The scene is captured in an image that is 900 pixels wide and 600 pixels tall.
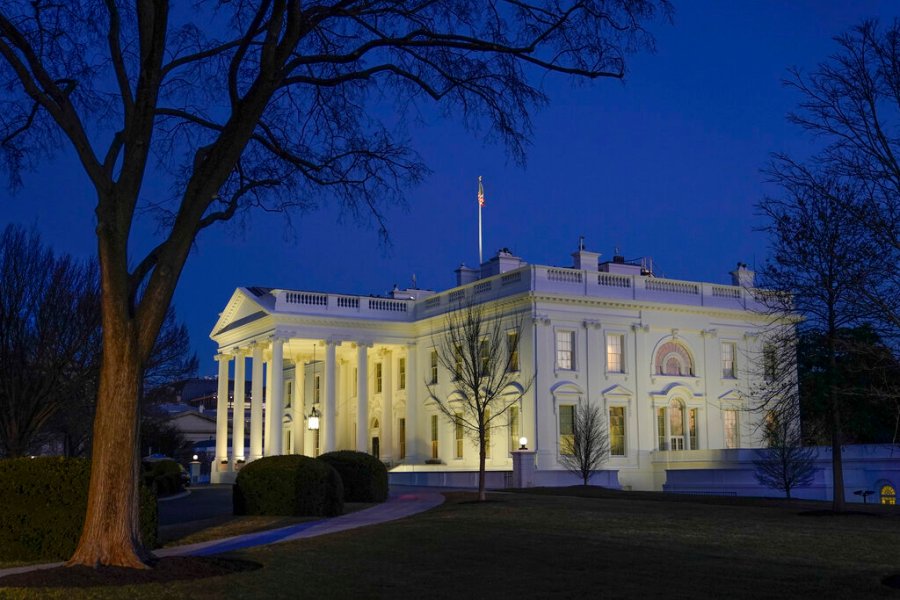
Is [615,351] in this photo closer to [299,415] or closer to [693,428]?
[693,428]

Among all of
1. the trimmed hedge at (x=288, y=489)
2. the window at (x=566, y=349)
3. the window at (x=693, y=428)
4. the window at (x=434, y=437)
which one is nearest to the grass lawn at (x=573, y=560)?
the trimmed hedge at (x=288, y=489)

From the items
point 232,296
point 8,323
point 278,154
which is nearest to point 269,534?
point 278,154

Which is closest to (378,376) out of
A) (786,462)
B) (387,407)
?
(387,407)

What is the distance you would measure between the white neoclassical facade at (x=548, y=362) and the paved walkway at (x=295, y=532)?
16.4 m

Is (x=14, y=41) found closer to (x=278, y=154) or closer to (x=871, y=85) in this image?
(x=278, y=154)

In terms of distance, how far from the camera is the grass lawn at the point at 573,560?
38.0 feet

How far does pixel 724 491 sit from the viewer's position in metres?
41.5

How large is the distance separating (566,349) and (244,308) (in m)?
20.5

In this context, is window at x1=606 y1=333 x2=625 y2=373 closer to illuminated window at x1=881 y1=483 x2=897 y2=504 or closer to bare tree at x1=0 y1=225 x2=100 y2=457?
illuminated window at x1=881 y1=483 x2=897 y2=504

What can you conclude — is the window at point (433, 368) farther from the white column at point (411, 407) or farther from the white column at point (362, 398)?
the white column at point (362, 398)

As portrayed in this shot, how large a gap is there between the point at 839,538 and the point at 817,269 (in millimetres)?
7614

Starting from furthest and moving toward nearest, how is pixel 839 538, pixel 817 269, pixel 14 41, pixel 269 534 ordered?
pixel 817 269 < pixel 269 534 < pixel 839 538 < pixel 14 41

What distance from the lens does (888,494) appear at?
1528 inches

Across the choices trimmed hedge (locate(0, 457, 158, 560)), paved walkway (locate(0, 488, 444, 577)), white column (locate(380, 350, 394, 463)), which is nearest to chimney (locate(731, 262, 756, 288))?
white column (locate(380, 350, 394, 463))
